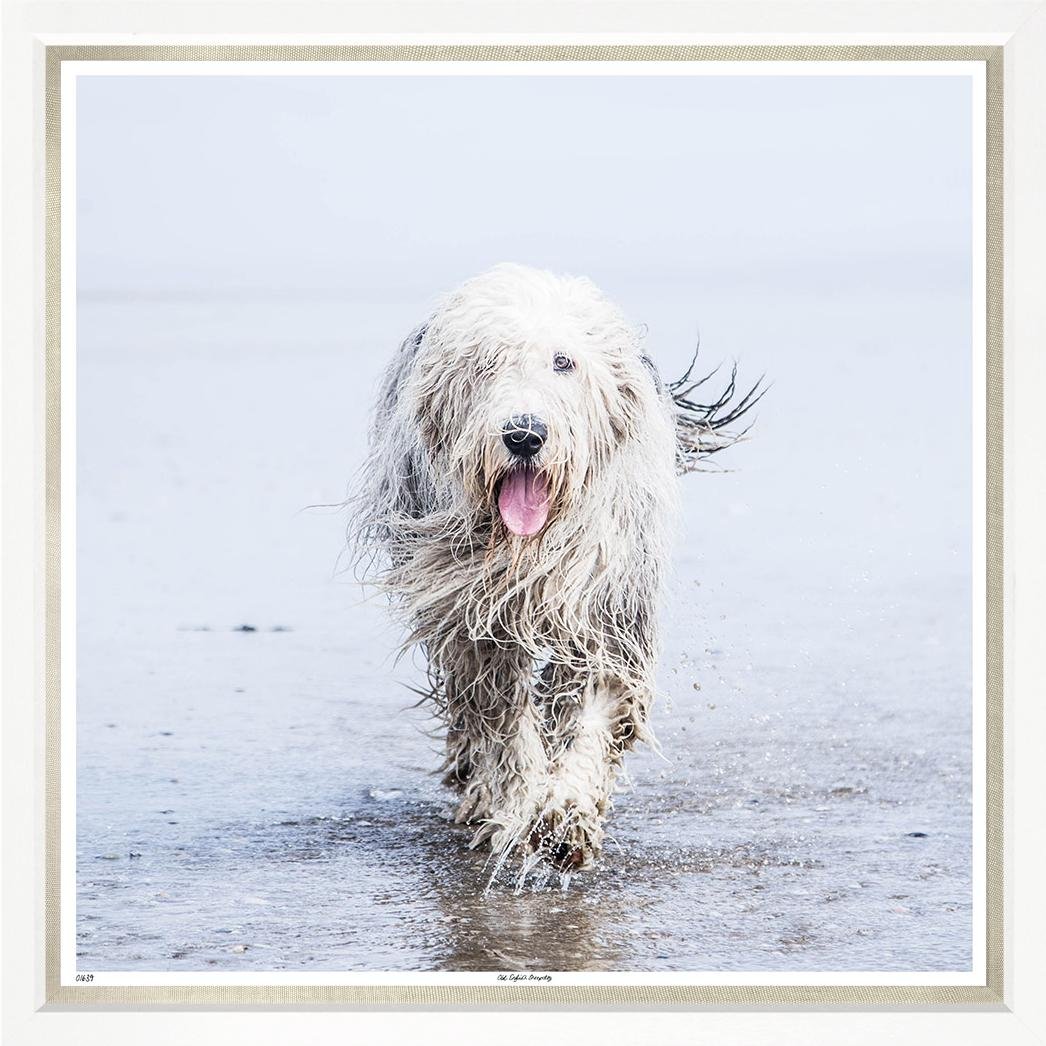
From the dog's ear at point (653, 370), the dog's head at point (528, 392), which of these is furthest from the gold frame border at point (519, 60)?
the dog's ear at point (653, 370)

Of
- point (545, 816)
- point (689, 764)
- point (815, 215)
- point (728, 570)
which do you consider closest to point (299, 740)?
point (545, 816)

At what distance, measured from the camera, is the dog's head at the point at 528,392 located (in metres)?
3.29

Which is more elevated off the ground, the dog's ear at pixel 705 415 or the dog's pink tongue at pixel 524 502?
the dog's ear at pixel 705 415

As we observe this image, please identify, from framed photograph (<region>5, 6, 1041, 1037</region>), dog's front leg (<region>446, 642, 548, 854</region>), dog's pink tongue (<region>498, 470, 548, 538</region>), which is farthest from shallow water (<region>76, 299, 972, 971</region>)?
dog's pink tongue (<region>498, 470, 548, 538</region>)

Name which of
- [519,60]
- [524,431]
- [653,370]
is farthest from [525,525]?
[519,60]

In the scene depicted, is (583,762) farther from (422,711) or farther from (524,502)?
(524,502)

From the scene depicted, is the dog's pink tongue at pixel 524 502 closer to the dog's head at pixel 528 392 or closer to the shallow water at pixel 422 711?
the dog's head at pixel 528 392

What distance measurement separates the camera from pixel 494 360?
3363 mm

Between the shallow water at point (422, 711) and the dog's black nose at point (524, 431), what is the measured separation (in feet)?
1.91

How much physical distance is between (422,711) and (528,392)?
41.1 inches

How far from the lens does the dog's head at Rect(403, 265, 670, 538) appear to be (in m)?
3.29

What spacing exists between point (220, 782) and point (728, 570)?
1.59 meters

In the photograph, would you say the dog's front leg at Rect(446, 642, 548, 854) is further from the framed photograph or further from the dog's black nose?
the dog's black nose

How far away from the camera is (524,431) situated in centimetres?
326
